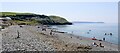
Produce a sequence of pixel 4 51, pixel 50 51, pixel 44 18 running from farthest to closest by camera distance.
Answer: pixel 44 18 < pixel 50 51 < pixel 4 51

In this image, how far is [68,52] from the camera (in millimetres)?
26906

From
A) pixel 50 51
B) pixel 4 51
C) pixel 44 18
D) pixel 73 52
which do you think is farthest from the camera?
pixel 44 18

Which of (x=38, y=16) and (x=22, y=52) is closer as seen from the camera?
(x=22, y=52)

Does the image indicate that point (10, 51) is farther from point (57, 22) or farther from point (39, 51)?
point (57, 22)

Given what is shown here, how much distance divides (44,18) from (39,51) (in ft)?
529

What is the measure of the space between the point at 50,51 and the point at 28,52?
2.42m

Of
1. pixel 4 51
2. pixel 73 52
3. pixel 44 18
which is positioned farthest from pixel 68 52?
A: pixel 44 18

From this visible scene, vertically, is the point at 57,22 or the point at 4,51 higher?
the point at 4,51

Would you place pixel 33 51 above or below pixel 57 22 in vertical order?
above

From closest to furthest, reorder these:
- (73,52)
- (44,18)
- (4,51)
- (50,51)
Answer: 1. (4,51)
2. (50,51)
3. (73,52)
4. (44,18)

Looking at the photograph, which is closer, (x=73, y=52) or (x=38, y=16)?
(x=73, y=52)

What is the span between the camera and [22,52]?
24203 millimetres

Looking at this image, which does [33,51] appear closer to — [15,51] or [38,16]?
[15,51]

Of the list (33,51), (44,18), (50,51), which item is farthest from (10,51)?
(44,18)
